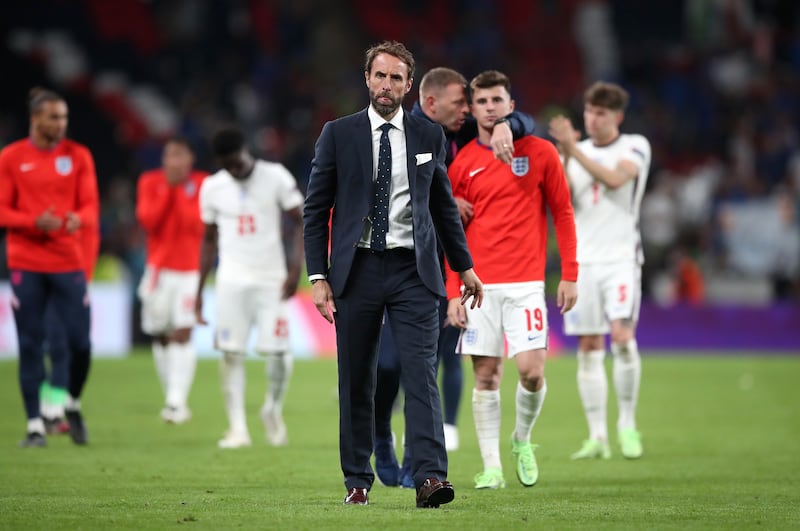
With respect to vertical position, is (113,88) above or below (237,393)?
above

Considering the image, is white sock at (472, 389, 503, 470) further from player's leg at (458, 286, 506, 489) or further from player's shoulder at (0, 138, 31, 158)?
player's shoulder at (0, 138, 31, 158)

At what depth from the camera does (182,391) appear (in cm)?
1409

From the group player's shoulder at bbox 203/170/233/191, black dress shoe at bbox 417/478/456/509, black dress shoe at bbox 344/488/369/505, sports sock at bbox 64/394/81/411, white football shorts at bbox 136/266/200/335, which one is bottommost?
sports sock at bbox 64/394/81/411

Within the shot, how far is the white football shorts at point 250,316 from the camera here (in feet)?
38.7

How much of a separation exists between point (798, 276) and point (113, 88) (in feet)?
53.8

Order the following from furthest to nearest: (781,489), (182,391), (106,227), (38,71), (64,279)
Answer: (38,71), (106,227), (182,391), (64,279), (781,489)

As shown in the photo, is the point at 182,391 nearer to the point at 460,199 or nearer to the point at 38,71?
the point at 460,199

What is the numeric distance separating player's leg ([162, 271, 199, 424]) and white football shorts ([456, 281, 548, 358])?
19.2 feet

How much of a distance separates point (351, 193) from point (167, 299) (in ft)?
25.4

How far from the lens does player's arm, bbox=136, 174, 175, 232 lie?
14.4 meters

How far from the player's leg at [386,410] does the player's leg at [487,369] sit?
481 mm

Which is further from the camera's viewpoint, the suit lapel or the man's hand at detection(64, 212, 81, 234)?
the man's hand at detection(64, 212, 81, 234)

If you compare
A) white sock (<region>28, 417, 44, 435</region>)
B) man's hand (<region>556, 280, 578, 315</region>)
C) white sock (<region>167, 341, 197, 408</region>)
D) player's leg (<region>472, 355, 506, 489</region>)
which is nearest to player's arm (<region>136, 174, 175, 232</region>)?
white sock (<region>167, 341, 197, 408</region>)

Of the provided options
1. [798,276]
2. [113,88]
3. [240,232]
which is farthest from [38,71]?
[240,232]
